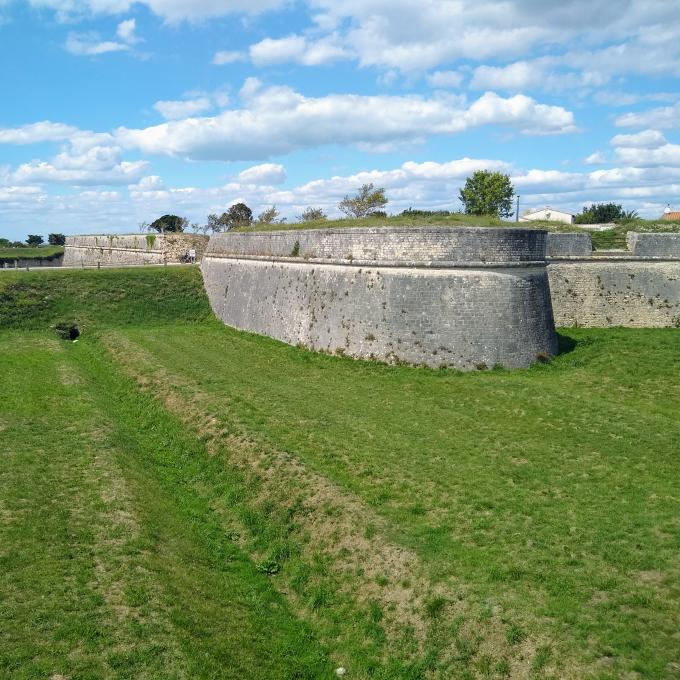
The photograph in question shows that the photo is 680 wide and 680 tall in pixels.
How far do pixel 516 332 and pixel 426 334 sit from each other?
8.14 ft

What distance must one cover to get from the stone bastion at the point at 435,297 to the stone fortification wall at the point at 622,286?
5.79 m

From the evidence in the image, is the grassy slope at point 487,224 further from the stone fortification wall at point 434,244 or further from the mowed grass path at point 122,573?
the mowed grass path at point 122,573

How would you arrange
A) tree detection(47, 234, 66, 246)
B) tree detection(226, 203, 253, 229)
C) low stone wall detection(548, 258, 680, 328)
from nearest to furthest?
low stone wall detection(548, 258, 680, 328) → tree detection(226, 203, 253, 229) → tree detection(47, 234, 66, 246)

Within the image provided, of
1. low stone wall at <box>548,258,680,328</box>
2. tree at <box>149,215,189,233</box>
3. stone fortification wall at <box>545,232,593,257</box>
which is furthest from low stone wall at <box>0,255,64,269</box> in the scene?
low stone wall at <box>548,258,680,328</box>

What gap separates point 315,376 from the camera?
16.8 m

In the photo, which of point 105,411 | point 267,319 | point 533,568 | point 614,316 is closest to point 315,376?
point 105,411

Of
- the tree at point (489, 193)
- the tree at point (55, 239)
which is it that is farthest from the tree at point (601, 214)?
the tree at point (55, 239)

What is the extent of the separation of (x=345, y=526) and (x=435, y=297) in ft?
32.4

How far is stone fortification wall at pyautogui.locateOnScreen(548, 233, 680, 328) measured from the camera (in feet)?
76.6

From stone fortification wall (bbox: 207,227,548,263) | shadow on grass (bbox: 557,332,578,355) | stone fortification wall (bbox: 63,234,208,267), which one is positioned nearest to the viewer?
stone fortification wall (bbox: 207,227,548,263)

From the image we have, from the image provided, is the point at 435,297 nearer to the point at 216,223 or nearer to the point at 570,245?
the point at 570,245

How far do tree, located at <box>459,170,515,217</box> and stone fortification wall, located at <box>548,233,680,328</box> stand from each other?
25200 millimetres

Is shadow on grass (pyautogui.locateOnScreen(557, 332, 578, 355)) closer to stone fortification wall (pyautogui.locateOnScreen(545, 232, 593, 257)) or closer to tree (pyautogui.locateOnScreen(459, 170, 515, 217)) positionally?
stone fortification wall (pyautogui.locateOnScreen(545, 232, 593, 257))

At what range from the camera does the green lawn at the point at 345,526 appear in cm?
608
